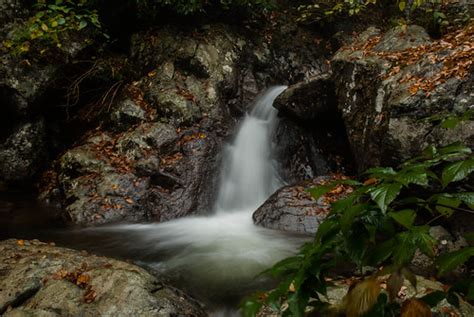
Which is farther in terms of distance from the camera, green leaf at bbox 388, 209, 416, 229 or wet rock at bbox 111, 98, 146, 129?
wet rock at bbox 111, 98, 146, 129

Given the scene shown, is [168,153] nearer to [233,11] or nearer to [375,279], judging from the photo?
[233,11]

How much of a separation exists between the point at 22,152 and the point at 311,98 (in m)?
6.82

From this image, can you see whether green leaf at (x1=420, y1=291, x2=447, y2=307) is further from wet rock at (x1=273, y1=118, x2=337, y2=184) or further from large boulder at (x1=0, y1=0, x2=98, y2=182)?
large boulder at (x1=0, y1=0, x2=98, y2=182)

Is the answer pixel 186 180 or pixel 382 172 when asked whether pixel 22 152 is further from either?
pixel 382 172

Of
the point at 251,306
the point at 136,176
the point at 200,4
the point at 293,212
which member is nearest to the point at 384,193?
the point at 251,306

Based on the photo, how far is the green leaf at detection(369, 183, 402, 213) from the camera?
96 cm

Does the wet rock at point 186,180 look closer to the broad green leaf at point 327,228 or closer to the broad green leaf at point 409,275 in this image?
the broad green leaf at point 327,228

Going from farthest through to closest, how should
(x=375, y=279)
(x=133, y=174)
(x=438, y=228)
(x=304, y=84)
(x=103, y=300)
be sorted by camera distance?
(x=304, y=84) < (x=133, y=174) < (x=438, y=228) < (x=103, y=300) < (x=375, y=279)

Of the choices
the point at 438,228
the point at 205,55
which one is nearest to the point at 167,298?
the point at 438,228

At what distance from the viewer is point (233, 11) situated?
10.4 m

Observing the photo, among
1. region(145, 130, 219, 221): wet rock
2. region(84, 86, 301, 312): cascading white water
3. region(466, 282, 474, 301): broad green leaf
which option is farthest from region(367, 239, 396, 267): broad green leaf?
region(145, 130, 219, 221): wet rock

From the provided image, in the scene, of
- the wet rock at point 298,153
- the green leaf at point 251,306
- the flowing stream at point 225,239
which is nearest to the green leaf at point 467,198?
the green leaf at point 251,306

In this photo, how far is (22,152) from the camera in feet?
27.4

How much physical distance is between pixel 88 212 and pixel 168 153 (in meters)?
2.06
